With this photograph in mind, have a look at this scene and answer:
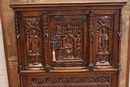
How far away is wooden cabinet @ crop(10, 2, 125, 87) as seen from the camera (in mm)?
1872

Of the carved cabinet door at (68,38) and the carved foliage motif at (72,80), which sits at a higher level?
the carved cabinet door at (68,38)

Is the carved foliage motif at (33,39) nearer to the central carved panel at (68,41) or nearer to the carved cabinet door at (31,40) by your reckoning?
the carved cabinet door at (31,40)

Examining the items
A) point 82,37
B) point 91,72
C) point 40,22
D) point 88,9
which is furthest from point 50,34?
point 91,72

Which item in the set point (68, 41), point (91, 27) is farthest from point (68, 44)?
point (91, 27)

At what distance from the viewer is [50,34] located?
193 centimetres

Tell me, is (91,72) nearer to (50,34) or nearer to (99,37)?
(99,37)

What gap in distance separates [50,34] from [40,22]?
0.15 meters

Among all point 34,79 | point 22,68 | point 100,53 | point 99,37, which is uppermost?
point 99,37

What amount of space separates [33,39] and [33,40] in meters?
0.01

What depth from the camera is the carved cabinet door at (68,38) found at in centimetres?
189

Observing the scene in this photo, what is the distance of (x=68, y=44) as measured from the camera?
1.96 metres

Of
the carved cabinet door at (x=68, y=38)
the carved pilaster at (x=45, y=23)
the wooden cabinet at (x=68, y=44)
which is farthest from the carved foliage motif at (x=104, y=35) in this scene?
the carved pilaster at (x=45, y=23)

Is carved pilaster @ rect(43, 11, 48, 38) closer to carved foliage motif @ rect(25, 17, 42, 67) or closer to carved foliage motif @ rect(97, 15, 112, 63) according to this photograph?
carved foliage motif @ rect(25, 17, 42, 67)

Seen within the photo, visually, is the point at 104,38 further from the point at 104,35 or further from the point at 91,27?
the point at 91,27
